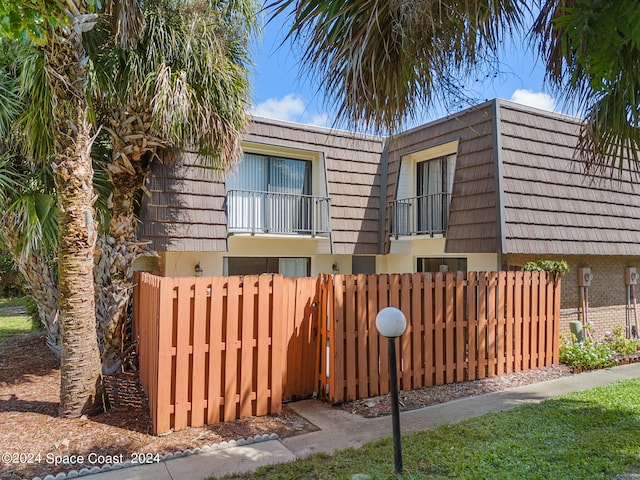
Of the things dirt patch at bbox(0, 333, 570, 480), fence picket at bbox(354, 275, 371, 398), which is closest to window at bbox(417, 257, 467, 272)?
dirt patch at bbox(0, 333, 570, 480)

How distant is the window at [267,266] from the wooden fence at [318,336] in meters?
3.88

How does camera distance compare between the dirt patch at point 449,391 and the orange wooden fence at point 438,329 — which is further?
the orange wooden fence at point 438,329

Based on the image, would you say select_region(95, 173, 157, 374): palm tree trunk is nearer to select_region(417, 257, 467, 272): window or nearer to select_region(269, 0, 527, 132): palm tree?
select_region(269, 0, 527, 132): palm tree

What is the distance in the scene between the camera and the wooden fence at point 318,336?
5219 mm

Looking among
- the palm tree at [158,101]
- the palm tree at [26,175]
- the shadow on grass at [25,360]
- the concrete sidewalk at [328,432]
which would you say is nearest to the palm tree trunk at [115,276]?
the palm tree at [158,101]

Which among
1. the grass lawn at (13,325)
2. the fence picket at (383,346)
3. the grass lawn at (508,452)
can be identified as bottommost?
the grass lawn at (13,325)

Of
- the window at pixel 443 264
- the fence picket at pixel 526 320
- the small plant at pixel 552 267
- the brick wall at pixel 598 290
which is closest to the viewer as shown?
the fence picket at pixel 526 320

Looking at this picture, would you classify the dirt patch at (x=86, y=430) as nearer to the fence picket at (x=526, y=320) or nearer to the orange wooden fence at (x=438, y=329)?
the orange wooden fence at (x=438, y=329)

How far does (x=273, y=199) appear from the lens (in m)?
12.1

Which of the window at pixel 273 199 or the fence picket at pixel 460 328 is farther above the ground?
the window at pixel 273 199

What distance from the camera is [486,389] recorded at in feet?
22.6

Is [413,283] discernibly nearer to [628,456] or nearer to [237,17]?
[628,456]

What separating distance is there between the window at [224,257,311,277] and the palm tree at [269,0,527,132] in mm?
8257

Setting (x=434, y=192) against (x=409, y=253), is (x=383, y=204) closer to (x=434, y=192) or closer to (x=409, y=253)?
(x=434, y=192)
